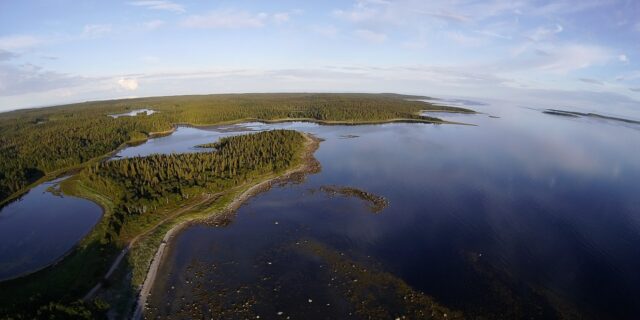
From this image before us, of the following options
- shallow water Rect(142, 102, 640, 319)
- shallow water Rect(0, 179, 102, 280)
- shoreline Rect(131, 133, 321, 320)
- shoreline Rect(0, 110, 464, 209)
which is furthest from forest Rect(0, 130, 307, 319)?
shoreline Rect(0, 110, 464, 209)

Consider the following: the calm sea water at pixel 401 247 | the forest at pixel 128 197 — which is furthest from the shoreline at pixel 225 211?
the forest at pixel 128 197

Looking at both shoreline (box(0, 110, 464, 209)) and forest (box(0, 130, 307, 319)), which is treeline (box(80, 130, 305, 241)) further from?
shoreline (box(0, 110, 464, 209))

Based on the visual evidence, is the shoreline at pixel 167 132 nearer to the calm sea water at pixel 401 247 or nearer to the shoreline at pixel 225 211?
the calm sea water at pixel 401 247

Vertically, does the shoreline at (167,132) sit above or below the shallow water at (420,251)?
above

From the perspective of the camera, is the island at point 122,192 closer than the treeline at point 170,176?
Yes

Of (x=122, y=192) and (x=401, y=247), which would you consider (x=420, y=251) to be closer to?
(x=401, y=247)

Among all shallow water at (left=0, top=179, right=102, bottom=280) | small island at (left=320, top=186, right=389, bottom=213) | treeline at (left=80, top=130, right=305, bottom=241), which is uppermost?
treeline at (left=80, top=130, right=305, bottom=241)

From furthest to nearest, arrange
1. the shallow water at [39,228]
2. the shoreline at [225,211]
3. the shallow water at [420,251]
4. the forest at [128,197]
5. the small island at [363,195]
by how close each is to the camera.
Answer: the small island at [363,195]
the shallow water at [39,228]
the shoreline at [225,211]
the shallow water at [420,251]
the forest at [128,197]

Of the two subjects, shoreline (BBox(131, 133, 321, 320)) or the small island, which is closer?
shoreline (BBox(131, 133, 321, 320))
